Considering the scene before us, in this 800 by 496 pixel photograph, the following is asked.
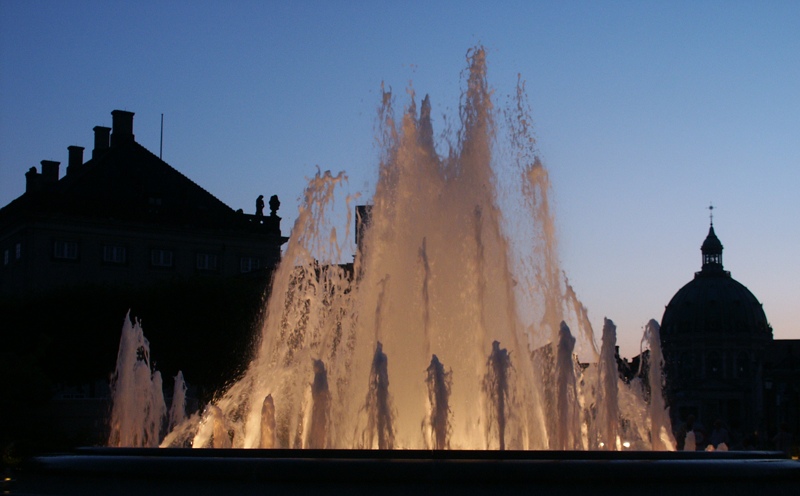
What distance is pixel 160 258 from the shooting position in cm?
6644

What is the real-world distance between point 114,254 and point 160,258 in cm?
278

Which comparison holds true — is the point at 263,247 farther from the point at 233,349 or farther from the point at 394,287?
the point at 394,287

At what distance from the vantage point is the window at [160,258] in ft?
217

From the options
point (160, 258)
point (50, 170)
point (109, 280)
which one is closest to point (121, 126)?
point (50, 170)

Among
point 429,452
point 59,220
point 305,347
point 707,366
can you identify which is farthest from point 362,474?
point 707,366

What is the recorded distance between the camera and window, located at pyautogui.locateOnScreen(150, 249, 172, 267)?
66.1 meters

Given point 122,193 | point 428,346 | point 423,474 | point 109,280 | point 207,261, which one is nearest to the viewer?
point 423,474

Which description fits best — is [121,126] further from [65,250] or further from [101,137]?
[65,250]

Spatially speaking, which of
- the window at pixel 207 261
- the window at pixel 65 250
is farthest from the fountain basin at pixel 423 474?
the window at pixel 207 261

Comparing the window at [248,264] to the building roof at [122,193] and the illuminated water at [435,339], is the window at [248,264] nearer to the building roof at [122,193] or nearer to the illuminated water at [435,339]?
the building roof at [122,193]

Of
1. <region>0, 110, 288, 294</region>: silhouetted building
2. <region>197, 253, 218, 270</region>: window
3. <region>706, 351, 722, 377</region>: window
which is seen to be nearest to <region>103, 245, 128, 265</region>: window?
<region>0, 110, 288, 294</region>: silhouetted building

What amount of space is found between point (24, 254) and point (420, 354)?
46769mm

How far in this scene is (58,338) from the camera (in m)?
48.5

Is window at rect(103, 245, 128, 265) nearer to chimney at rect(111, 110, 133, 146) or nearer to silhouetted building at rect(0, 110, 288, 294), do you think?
silhouetted building at rect(0, 110, 288, 294)
